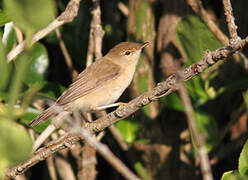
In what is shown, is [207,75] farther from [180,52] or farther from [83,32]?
[83,32]

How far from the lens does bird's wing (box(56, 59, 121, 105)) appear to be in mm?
3491

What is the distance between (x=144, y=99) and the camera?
7.18 feet

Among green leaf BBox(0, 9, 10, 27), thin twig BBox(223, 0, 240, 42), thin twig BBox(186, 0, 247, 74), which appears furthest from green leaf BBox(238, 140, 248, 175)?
green leaf BBox(0, 9, 10, 27)

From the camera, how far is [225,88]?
11.2 ft

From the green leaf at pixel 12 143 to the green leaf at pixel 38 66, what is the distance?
2.61 meters

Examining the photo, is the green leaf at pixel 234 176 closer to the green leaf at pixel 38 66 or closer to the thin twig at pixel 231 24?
the thin twig at pixel 231 24

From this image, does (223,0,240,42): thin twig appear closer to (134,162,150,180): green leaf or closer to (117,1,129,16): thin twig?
(134,162,150,180): green leaf

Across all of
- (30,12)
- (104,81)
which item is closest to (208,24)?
(104,81)

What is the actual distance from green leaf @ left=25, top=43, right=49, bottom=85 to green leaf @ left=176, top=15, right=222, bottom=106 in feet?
3.87

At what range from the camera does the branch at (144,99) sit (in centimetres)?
191

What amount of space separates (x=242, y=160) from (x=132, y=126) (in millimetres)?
1793

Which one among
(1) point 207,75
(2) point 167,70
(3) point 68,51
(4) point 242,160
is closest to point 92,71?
(3) point 68,51

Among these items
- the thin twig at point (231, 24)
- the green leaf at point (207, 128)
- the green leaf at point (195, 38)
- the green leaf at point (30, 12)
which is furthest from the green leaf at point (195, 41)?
the green leaf at point (30, 12)

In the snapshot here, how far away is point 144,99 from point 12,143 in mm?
1330
